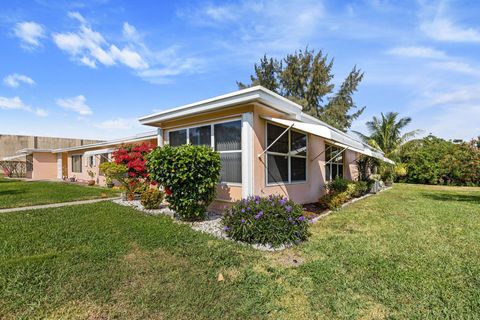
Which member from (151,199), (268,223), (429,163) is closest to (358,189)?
(268,223)

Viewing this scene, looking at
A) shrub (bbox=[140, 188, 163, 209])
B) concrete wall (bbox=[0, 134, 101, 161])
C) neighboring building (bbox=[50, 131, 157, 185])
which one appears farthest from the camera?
concrete wall (bbox=[0, 134, 101, 161])

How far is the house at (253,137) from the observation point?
7.44 metres

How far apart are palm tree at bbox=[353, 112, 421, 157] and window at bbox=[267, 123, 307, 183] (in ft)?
62.2

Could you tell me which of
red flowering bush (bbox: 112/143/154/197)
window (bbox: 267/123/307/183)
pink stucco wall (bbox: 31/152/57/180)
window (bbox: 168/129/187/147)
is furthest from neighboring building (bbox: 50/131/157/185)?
window (bbox: 267/123/307/183)

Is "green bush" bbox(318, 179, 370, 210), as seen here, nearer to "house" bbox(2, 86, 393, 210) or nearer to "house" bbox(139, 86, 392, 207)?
"house" bbox(2, 86, 393, 210)

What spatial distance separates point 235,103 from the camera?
725cm

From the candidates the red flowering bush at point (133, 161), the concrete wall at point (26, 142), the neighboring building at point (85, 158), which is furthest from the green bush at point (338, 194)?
the concrete wall at point (26, 142)

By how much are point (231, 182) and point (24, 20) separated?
32.5 ft

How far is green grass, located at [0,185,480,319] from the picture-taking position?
316cm

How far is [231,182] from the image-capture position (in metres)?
8.16

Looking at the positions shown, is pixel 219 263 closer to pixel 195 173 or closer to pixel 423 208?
pixel 195 173

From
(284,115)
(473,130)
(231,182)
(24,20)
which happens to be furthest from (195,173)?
(473,130)

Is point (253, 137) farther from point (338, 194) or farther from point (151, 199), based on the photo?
point (338, 194)

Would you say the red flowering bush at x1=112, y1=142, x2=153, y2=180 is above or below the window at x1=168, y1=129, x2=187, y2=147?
below
